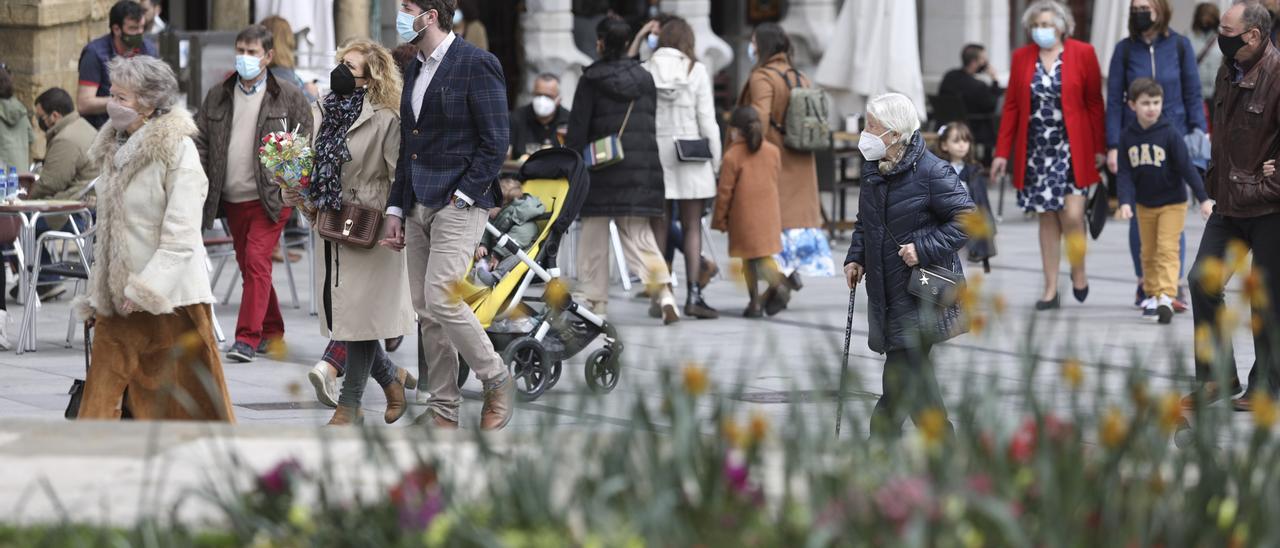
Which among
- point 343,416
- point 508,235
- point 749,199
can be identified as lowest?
point 343,416

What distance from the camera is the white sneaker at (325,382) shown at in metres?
8.39

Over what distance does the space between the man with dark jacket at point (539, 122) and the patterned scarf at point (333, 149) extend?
5.73 m

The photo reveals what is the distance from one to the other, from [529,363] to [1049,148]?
13.7 ft

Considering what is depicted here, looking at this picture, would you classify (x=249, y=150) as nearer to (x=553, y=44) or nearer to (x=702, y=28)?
(x=553, y=44)

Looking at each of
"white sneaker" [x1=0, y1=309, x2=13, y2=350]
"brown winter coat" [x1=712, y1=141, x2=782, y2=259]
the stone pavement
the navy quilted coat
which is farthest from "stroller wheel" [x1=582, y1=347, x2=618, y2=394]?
"white sneaker" [x1=0, y1=309, x2=13, y2=350]

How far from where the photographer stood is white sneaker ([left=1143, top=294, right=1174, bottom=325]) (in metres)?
11.4

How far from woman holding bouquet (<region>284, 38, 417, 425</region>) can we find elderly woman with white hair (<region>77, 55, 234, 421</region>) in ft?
2.49

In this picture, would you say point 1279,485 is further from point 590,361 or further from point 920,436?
point 590,361

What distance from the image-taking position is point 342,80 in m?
7.98

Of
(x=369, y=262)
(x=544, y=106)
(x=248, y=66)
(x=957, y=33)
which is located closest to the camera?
(x=369, y=262)

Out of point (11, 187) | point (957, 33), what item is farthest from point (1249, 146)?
point (957, 33)

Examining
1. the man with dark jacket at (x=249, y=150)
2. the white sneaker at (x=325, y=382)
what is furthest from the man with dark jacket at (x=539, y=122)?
the white sneaker at (x=325, y=382)

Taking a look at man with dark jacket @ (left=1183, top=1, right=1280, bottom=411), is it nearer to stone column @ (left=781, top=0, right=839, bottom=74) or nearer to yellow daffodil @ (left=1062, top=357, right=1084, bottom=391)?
yellow daffodil @ (left=1062, top=357, right=1084, bottom=391)

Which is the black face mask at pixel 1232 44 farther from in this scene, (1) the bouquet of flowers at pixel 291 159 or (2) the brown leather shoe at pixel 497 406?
(1) the bouquet of flowers at pixel 291 159
